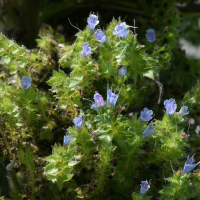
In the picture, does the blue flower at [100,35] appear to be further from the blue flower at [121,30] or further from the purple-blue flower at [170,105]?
the purple-blue flower at [170,105]

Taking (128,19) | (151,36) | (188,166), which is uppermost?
(128,19)

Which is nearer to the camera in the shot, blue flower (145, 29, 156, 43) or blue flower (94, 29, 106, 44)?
blue flower (94, 29, 106, 44)

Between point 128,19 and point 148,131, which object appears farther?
point 128,19

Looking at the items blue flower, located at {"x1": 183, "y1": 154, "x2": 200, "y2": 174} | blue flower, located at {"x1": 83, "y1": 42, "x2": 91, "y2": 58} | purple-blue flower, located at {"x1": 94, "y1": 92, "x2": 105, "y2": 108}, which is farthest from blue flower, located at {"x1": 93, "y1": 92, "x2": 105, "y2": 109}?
blue flower, located at {"x1": 183, "y1": 154, "x2": 200, "y2": 174}

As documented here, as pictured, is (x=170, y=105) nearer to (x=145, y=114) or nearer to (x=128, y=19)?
(x=145, y=114)

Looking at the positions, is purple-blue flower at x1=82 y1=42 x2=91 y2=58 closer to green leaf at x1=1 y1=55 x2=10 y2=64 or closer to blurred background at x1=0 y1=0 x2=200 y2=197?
green leaf at x1=1 y1=55 x2=10 y2=64

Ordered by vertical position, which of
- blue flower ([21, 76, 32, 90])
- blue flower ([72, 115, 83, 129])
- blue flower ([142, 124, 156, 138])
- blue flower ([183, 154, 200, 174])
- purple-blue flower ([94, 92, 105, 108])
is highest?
blue flower ([21, 76, 32, 90])

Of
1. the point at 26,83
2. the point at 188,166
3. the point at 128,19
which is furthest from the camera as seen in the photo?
the point at 128,19

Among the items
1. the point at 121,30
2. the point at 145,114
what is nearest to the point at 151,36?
the point at 121,30

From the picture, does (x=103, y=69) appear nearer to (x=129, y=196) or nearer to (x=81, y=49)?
(x=81, y=49)
